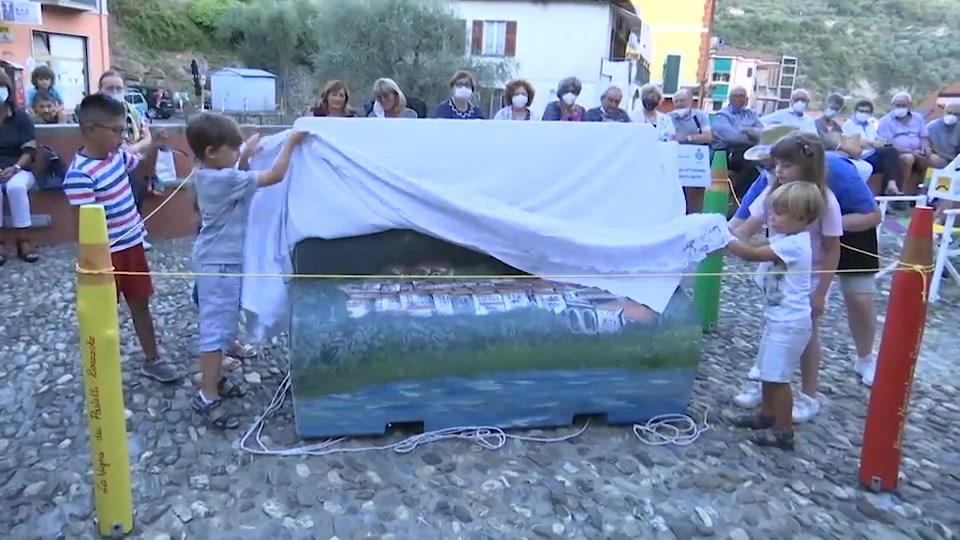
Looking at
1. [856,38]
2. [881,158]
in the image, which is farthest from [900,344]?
[856,38]

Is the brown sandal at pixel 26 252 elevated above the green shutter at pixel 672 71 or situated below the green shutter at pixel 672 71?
below

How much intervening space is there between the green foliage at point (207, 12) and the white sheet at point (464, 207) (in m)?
39.1

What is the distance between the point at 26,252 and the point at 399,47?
26.0 meters

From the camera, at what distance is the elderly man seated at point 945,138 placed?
10406 millimetres

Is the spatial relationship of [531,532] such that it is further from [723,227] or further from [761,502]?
[723,227]

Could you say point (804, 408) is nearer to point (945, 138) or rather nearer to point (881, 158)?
point (881, 158)

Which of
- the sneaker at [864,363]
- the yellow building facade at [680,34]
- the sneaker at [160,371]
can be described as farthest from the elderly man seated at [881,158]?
the yellow building facade at [680,34]

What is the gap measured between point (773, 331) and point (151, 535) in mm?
2595

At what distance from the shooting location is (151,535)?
2.70 metres

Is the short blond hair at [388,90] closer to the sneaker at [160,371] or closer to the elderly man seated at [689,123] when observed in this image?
the sneaker at [160,371]

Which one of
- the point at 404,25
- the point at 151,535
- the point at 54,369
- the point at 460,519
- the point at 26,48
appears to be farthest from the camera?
the point at 404,25

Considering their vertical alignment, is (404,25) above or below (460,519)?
above

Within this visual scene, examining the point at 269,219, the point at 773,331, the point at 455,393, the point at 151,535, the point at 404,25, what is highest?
the point at 404,25

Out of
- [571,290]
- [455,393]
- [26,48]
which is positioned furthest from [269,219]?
[26,48]
